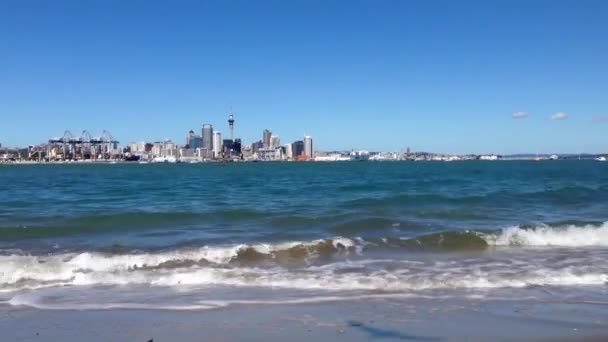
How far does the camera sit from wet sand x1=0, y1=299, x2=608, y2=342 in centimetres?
771

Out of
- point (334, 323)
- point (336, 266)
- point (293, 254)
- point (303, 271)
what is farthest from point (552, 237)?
point (334, 323)

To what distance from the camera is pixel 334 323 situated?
837 cm

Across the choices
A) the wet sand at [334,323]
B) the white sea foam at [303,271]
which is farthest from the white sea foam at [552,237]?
Result: the wet sand at [334,323]

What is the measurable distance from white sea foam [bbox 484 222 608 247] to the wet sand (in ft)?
26.2

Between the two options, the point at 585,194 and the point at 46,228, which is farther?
the point at 585,194

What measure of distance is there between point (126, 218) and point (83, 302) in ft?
47.8

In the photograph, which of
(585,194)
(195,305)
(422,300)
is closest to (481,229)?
(422,300)

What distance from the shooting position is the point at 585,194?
36406 millimetres

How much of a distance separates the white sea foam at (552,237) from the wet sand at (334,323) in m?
8.00

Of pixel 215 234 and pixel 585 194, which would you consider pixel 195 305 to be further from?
pixel 585 194

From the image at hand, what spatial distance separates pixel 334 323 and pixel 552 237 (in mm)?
12249

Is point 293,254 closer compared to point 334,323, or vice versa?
point 334,323

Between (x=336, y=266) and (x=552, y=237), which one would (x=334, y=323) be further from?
(x=552, y=237)

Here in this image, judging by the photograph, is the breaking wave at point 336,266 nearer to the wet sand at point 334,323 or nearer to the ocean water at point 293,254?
the ocean water at point 293,254
